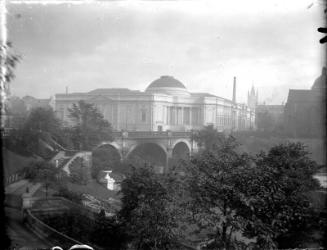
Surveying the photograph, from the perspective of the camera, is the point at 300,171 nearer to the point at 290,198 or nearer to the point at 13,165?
the point at 290,198

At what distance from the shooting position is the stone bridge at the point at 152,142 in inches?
482

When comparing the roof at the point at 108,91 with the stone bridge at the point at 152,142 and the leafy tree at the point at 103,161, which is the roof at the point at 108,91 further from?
the leafy tree at the point at 103,161

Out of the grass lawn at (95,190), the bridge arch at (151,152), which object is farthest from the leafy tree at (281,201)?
the bridge arch at (151,152)

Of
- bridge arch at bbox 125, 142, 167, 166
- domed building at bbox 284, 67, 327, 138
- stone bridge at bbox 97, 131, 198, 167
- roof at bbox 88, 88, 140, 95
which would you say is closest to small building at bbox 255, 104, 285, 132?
domed building at bbox 284, 67, 327, 138

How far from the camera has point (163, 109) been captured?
13219 millimetres

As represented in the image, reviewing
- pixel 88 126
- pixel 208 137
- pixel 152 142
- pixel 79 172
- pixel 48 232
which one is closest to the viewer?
pixel 48 232

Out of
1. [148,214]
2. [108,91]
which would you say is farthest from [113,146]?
[148,214]

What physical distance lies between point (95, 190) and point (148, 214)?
537 centimetres

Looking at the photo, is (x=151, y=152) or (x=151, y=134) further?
(x=151, y=152)

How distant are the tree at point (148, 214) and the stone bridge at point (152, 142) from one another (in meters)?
5.26

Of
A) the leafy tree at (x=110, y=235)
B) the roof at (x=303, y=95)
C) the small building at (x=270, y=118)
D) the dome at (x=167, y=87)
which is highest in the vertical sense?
the dome at (x=167, y=87)

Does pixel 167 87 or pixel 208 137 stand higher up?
pixel 167 87

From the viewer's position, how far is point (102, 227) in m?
6.88

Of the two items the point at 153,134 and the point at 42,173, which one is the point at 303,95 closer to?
the point at 153,134
